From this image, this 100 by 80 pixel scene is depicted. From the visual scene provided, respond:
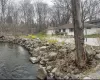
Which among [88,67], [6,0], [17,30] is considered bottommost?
[88,67]

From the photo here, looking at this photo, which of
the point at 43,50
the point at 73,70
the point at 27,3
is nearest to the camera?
the point at 73,70

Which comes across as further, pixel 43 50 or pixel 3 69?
pixel 43 50

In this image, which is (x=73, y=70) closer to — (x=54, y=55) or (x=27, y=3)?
(x=54, y=55)

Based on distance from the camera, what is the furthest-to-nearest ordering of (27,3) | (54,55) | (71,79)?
(27,3), (54,55), (71,79)

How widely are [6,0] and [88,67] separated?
26759 millimetres

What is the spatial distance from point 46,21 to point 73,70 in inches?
1209

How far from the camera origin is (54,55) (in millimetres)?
6688

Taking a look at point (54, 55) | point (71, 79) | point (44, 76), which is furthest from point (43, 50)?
point (71, 79)

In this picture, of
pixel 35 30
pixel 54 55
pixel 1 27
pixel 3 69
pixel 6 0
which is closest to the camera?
pixel 3 69

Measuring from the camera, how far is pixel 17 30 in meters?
23.2

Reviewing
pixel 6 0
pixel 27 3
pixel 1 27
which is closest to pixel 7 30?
pixel 1 27

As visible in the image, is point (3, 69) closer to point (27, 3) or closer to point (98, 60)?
point (98, 60)

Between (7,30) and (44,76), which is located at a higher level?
(7,30)

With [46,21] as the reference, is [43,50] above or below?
below
